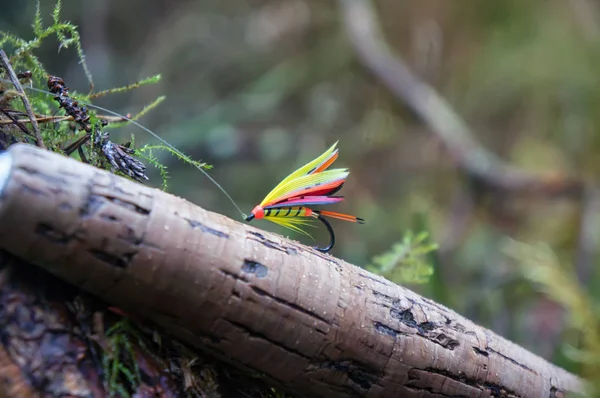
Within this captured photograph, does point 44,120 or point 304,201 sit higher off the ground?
point 304,201

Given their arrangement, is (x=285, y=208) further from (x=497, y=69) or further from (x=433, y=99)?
(x=497, y=69)

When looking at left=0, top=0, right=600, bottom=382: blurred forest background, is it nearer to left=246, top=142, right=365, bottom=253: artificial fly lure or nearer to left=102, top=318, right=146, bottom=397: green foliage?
left=246, top=142, right=365, bottom=253: artificial fly lure

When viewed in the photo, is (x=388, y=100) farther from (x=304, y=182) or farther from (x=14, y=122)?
(x=14, y=122)

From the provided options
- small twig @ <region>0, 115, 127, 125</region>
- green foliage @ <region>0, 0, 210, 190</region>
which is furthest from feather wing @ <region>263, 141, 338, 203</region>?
small twig @ <region>0, 115, 127, 125</region>

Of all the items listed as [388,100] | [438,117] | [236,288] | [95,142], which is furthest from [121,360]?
[388,100]

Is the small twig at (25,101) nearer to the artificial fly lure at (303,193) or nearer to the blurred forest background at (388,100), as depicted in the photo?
Result: the artificial fly lure at (303,193)

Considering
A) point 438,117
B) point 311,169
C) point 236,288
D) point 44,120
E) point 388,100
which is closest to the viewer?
point 236,288

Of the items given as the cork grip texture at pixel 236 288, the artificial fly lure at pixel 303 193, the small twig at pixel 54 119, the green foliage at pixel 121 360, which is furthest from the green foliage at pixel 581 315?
the small twig at pixel 54 119

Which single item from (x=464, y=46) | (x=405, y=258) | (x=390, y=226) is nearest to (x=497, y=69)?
(x=464, y=46)
